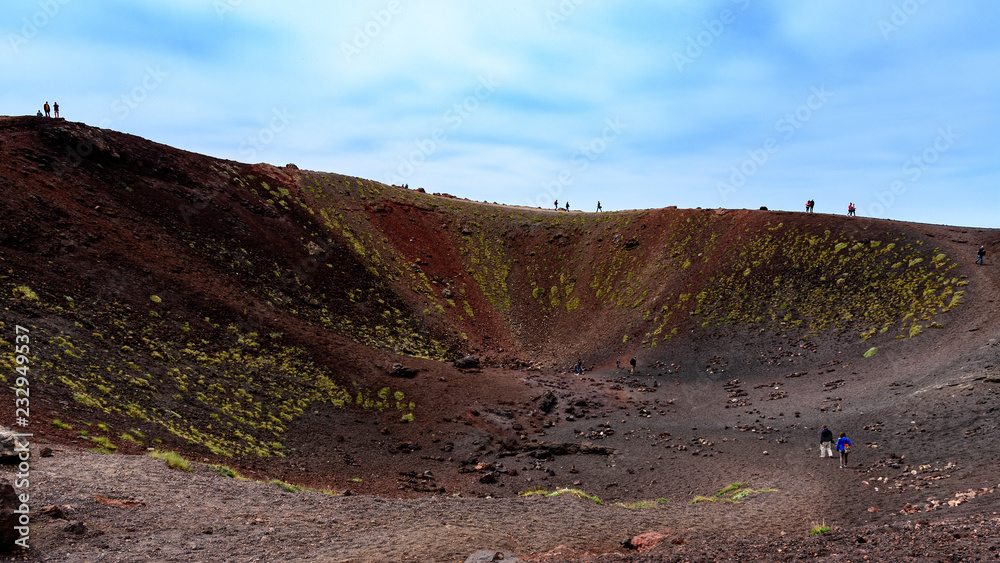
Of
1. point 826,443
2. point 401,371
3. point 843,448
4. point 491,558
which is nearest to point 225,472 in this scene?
point 491,558

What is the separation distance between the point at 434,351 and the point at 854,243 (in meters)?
34.6

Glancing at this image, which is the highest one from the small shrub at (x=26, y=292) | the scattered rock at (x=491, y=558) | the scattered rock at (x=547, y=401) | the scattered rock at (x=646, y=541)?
the small shrub at (x=26, y=292)

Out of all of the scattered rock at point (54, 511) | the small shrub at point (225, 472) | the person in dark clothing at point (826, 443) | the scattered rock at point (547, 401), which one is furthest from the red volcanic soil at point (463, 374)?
the person in dark clothing at point (826, 443)

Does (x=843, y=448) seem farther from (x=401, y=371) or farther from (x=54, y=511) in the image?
(x=54, y=511)

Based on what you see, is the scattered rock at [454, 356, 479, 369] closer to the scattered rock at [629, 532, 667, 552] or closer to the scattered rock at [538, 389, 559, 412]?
the scattered rock at [538, 389, 559, 412]

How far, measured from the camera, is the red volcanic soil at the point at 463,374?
1450 centimetres

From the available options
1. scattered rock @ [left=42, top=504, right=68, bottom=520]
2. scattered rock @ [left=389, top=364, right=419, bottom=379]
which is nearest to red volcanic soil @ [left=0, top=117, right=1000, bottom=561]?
scattered rock @ [left=42, top=504, right=68, bottom=520]

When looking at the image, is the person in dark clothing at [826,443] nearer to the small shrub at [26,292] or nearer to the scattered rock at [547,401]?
the scattered rock at [547,401]

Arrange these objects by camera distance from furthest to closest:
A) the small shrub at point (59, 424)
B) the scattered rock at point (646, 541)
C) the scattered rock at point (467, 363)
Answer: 1. the scattered rock at point (467, 363)
2. the small shrub at point (59, 424)
3. the scattered rock at point (646, 541)

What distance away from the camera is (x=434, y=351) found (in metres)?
44.0

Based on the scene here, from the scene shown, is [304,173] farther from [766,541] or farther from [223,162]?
[766,541]

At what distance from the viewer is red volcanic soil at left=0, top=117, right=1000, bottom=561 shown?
14.5 metres

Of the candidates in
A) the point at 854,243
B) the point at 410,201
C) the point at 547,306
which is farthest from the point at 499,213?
the point at 854,243

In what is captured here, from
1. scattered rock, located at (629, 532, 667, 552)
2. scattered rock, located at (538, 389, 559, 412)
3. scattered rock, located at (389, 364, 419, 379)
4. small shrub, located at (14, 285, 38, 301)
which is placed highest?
small shrub, located at (14, 285, 38, 301)
